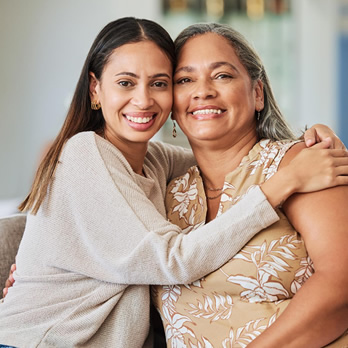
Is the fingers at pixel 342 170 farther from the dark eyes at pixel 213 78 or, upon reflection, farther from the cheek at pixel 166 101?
the cheek at pixel 166 101

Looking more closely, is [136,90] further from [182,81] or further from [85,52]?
[85,52]

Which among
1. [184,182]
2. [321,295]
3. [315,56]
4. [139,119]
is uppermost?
[139,119]

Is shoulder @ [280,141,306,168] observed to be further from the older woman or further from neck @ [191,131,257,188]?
neck @ [191,131,257,188]

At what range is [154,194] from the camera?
187cm

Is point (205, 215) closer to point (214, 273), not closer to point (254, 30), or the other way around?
point (214, 273)

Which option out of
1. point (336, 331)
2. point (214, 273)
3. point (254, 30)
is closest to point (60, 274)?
point (214, 273)

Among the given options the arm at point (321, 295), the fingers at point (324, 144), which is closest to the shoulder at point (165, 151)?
the fingers at point (324, 144)

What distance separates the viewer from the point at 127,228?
158 centimetres

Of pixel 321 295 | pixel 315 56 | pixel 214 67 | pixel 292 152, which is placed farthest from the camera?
pixel 315 56

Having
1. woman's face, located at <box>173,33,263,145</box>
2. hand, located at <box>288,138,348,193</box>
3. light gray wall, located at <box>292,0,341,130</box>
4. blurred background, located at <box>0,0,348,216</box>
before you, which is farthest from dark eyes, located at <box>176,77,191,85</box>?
light gray wall, located at <box>292,0,341,130</box>

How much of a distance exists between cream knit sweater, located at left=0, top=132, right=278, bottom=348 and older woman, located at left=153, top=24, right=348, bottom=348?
82 millimetres

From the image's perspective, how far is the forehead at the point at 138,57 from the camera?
1757mm

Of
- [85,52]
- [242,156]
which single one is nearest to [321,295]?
[242,156]

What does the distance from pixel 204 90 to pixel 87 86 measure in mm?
363
